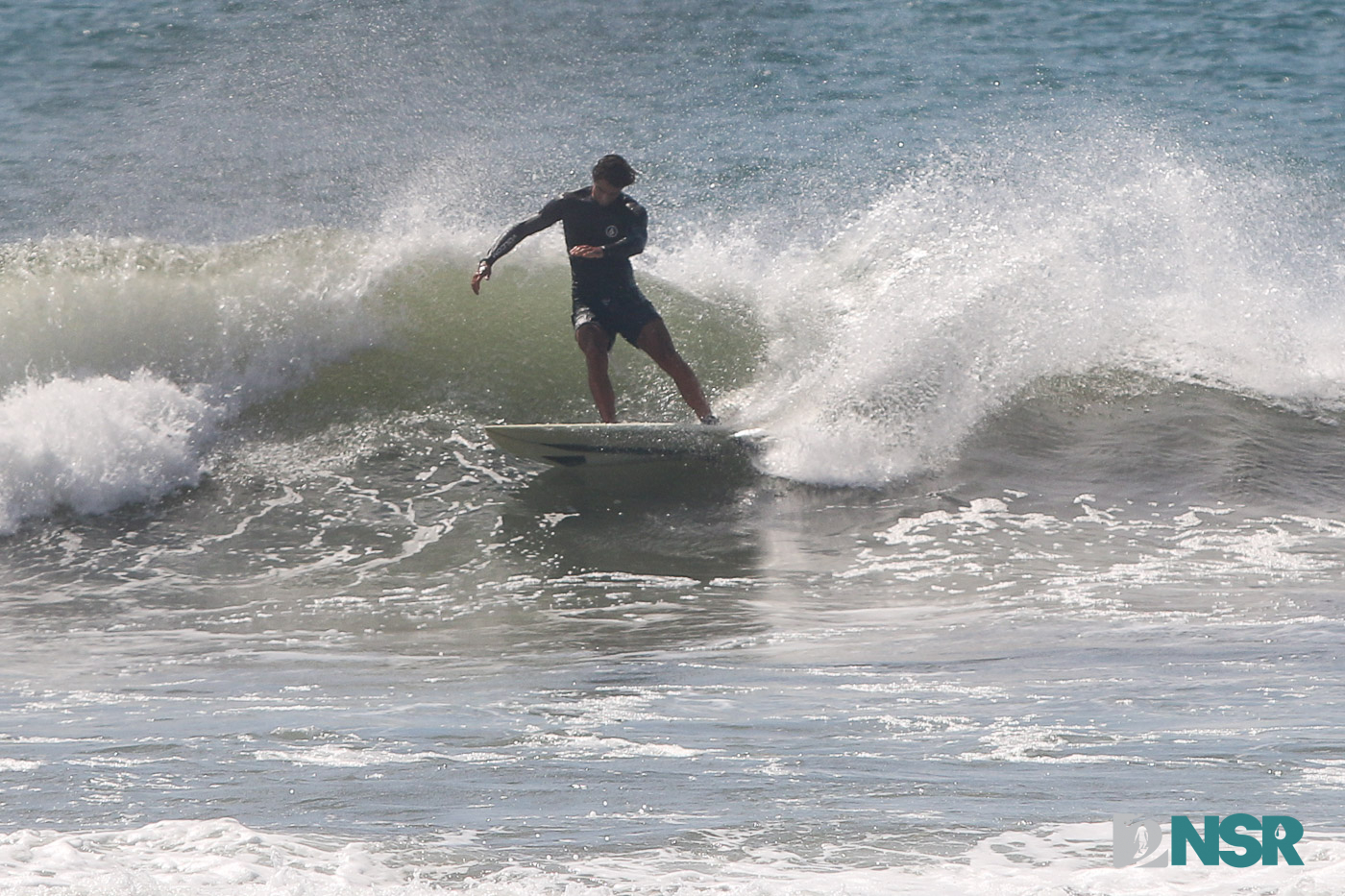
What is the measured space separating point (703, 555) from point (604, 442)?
3.23 ft

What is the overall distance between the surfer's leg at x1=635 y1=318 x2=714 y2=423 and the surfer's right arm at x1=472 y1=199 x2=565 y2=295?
770 mm

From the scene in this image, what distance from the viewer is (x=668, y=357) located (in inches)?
309

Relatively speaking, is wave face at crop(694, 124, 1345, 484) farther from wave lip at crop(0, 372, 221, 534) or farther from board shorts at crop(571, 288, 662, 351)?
wave lip at crop(0, 372, 221, 534)

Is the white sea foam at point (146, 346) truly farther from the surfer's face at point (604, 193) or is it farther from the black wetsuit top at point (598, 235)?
the surfer's face at point (604, 193)

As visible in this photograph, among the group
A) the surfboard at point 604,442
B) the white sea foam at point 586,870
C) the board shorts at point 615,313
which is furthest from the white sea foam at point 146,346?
the white sea foam at point 586,870

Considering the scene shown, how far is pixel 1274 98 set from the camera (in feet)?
81.1

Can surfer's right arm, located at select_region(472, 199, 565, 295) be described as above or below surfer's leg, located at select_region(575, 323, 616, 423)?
above

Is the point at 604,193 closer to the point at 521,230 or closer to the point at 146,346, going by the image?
the point at 521,230

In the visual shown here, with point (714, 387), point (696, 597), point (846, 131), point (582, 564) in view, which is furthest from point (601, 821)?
point (846, 131)

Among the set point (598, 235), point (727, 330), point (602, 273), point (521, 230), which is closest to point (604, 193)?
point (598, 235)

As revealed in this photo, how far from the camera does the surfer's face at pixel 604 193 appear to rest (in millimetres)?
7523

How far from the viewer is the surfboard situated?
7727 millimetres

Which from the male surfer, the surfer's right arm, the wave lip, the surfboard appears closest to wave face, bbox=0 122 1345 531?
the wave lip

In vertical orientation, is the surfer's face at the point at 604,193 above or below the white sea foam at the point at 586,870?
above
